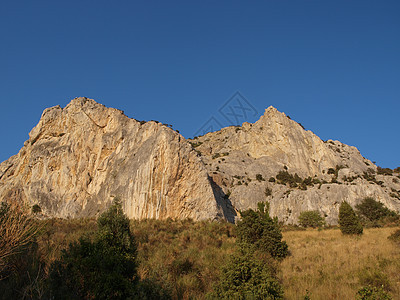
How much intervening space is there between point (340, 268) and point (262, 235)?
562cm

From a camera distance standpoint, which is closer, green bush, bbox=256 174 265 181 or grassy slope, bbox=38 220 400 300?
grassy slope, bbox=38 220 400 300

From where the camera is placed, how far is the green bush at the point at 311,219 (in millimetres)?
40219

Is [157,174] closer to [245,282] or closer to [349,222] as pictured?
[349,222]

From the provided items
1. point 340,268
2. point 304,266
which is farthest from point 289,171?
point 340,268

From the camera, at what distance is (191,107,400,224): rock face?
46688 mm

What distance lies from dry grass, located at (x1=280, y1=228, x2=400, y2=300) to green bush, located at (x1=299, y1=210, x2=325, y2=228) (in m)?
24.2

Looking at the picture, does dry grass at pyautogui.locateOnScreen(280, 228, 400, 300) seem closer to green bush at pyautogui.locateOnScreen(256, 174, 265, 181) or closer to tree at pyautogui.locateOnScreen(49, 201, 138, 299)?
tree at pyautogui.locateOnScreen(49, 201, 138, 299)

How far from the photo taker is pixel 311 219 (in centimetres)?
4119

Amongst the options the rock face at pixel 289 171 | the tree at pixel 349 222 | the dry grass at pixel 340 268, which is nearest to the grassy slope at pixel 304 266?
the dry grass at pixel 340 268

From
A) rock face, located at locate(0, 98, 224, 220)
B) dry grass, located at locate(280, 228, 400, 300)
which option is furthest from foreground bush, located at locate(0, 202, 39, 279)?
rock face, located at locate(0, 98, 224, 220)

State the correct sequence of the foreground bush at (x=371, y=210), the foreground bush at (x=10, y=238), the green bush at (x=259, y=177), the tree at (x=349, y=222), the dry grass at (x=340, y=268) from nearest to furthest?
the foreground bush at (x=10, y=238)
the dry grass at (x=340, y=268)
the tree at (x=349, y=222)
the foreground bush at (x=371, y=210)
the green bush at (x=259, y=177)

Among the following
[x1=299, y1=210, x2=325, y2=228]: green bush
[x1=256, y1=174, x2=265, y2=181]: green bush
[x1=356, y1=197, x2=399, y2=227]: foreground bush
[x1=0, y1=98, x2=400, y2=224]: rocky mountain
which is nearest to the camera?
[x1=0, y1=98, x2=400, y2=224]: rocky mountain

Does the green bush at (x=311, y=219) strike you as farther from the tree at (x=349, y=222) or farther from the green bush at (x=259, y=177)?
the tree at (x=349, y=222)

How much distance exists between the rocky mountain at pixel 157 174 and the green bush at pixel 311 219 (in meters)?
2.64
